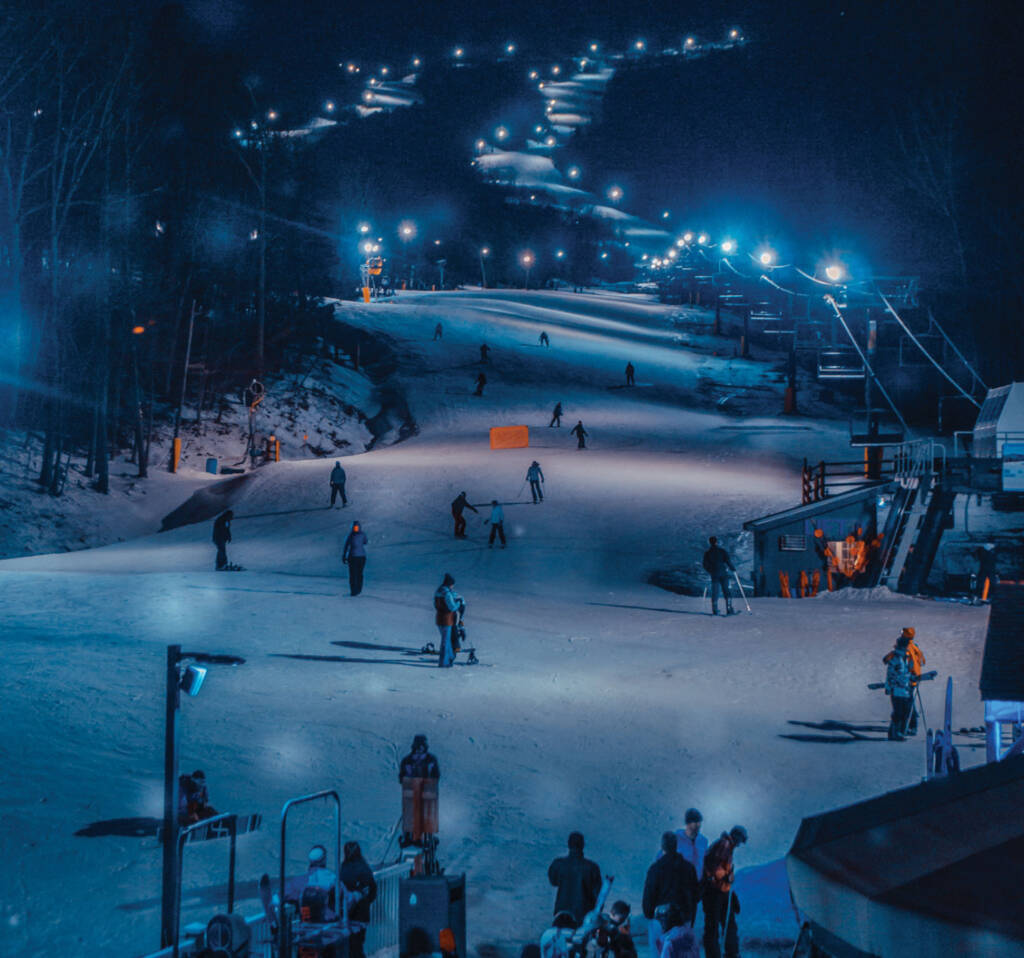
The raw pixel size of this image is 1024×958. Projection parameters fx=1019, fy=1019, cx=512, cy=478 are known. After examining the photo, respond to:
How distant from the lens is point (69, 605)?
63.3ft

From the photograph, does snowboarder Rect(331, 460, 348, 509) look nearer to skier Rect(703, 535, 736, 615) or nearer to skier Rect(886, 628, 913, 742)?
skier Rect(703, 535, 736, 615)

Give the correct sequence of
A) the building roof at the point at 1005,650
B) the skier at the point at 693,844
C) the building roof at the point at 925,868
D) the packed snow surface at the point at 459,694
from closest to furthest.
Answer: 1. the building roof at the point at 925,868
2. the skier at the point at 693,844
3. the packed snow surface at the point at 459,694
4. the building roof at the point at 1005,650

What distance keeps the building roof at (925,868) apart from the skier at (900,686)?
27.4ft

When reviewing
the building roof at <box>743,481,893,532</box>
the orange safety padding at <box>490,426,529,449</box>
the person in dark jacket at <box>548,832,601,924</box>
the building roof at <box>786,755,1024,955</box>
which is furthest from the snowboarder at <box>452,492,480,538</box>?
the building roof at <box>786,755,1024,955</box>

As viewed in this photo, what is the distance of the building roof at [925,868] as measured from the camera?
3.45 meters

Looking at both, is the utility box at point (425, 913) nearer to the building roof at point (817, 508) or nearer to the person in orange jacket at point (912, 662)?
the person in orange jacket at point (912, 662)

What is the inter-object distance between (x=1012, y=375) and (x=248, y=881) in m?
59.7

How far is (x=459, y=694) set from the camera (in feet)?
46.2

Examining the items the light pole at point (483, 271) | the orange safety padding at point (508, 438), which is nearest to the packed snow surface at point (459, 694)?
the orange safety padding at point (508, 438)

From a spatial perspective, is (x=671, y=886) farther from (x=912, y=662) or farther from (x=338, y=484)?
(x=338, y=484)

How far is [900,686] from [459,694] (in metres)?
5.73

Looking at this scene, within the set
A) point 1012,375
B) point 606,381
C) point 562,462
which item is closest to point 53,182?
point 562,462

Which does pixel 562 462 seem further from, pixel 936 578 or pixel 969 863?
pixel 969 863

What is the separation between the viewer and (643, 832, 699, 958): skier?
261 inches
